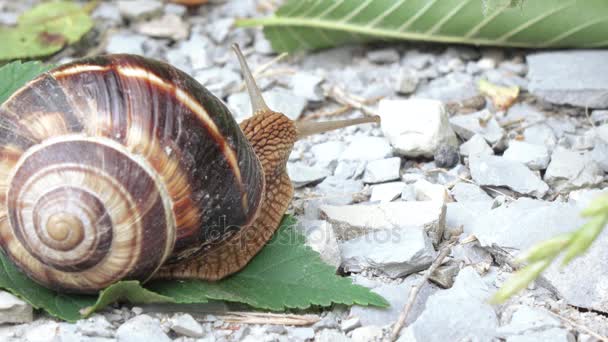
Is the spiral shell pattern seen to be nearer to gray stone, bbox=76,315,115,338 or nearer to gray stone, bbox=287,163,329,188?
gray stone, bbox=76,315,115,338

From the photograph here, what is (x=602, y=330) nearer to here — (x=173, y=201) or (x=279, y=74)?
(x=173, y=201)

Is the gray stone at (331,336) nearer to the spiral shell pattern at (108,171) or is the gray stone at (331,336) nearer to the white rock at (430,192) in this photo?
the spiral shell pattern at (108,171)

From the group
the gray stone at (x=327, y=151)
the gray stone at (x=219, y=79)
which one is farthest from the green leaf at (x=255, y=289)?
the gray stone at (x=219, y=79)

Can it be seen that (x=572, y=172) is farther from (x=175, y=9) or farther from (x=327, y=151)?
(x=175, y=9)

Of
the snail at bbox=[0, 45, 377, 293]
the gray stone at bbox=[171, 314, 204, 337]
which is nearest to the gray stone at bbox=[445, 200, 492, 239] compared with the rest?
the snail at bbox=[0, 45, 377, 293]

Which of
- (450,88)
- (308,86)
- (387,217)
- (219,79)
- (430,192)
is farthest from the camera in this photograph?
(219,79)

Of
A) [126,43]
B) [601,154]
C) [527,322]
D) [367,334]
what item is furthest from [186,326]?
[126,43]

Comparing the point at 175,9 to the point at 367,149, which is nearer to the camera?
the point at 367,149
